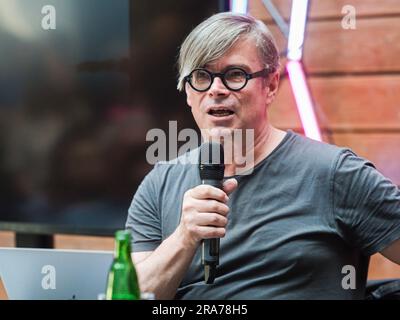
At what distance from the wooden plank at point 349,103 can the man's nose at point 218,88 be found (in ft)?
2.26

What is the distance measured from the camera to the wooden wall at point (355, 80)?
217cm

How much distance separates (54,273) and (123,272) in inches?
16.8

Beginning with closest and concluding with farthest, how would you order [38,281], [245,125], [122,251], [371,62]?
[122,251] < [38,281] < [245,125] < [371,62]

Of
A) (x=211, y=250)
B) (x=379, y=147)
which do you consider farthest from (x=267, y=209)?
(x=379, y=147)

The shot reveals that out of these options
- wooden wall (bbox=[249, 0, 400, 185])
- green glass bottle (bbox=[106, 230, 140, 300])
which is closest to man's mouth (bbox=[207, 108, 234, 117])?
green glass bottle (bbox=[106, 230, 140, 300])

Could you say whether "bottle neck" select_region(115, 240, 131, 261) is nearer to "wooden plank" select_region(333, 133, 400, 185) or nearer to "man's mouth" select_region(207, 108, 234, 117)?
"man's mouth" select_region(207, 108, 234, 117)

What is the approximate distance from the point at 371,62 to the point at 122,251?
4.31ft

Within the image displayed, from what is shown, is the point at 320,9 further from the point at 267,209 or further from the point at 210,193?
the point at 210,193

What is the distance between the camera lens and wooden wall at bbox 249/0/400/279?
Result: 7.12ft

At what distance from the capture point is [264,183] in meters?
1.68

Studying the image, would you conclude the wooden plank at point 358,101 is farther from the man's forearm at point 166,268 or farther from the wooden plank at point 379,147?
the man's forearm at point 166,268

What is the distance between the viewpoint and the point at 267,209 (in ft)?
5.42

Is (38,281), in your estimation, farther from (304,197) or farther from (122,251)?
(304,197)

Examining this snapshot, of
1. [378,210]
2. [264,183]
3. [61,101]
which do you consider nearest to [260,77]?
[264,183]
